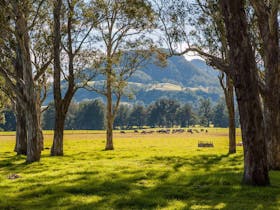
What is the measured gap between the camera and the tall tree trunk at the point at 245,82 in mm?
15016

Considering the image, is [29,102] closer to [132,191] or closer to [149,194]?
[132,191]

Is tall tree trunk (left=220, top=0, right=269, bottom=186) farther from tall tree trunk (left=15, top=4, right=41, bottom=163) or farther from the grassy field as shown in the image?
tall tree trunk (left=15, top=4, right=41, bottom=163)

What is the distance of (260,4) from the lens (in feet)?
66.6

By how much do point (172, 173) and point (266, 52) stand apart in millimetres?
8567

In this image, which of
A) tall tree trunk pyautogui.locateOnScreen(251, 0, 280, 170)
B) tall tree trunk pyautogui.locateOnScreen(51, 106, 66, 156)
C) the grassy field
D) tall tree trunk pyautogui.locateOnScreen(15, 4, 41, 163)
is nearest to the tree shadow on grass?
the grassy field

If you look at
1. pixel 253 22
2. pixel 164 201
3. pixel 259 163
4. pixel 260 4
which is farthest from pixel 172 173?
pixel 253 22

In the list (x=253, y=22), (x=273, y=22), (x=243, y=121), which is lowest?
(x=243, y=121)

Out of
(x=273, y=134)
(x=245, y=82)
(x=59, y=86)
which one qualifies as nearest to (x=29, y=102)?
(x=59, y=86)

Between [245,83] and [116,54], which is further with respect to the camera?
[116,54]

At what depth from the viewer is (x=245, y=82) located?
15.0 meters

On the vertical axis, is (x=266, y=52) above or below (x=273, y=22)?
below

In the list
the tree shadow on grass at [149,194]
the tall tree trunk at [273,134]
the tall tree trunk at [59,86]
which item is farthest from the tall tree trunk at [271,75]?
the tall tree trunk at [59,86]

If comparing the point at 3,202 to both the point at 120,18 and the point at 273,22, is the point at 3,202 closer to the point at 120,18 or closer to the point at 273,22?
the point at 273,22

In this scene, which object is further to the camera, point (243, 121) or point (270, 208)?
point (243, 121)
